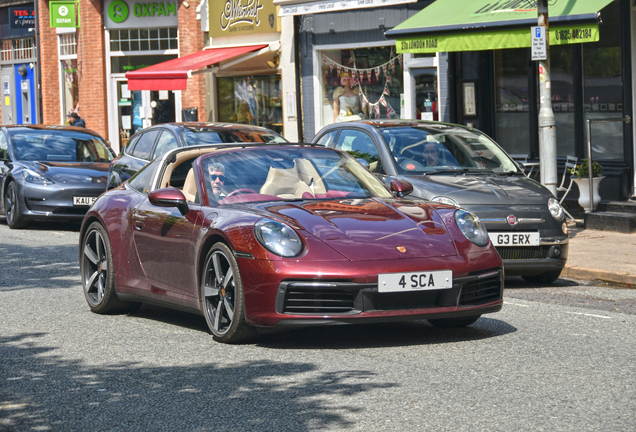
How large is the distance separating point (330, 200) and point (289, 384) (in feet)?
6.44

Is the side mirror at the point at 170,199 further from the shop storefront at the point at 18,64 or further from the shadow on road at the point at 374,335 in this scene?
the shop storefront at the point at 18,64

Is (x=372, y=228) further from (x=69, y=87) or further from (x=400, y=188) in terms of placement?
(x=69, y=87)

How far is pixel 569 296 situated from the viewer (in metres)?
8.86

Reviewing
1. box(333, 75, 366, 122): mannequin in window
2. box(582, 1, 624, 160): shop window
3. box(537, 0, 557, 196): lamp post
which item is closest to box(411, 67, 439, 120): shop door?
box(333, 75, 366, 122): mannequin in window

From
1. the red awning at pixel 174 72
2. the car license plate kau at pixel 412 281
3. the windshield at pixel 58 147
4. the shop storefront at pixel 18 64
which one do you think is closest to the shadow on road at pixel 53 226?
the windshield at pixel 58 147

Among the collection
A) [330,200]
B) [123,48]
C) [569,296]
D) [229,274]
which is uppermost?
[123,48]

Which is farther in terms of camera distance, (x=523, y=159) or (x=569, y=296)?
(x=523, y=159)

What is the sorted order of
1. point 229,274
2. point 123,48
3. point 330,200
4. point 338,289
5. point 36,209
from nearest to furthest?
1. point 338,289
2. point 229,274
3. point 330,200
4. point 36,209
5. point 123,48

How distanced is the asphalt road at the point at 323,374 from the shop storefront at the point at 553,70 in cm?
671

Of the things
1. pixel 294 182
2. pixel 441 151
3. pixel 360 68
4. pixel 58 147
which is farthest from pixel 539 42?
pixel 360 68

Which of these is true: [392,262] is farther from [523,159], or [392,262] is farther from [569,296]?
[523,159]

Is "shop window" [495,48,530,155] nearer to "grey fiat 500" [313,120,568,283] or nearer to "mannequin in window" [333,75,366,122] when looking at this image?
"mannequin in window" [333,75,366,122]

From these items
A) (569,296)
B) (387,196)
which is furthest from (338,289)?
(569,296)

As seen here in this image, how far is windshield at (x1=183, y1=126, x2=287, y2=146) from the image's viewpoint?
43.9 feet
